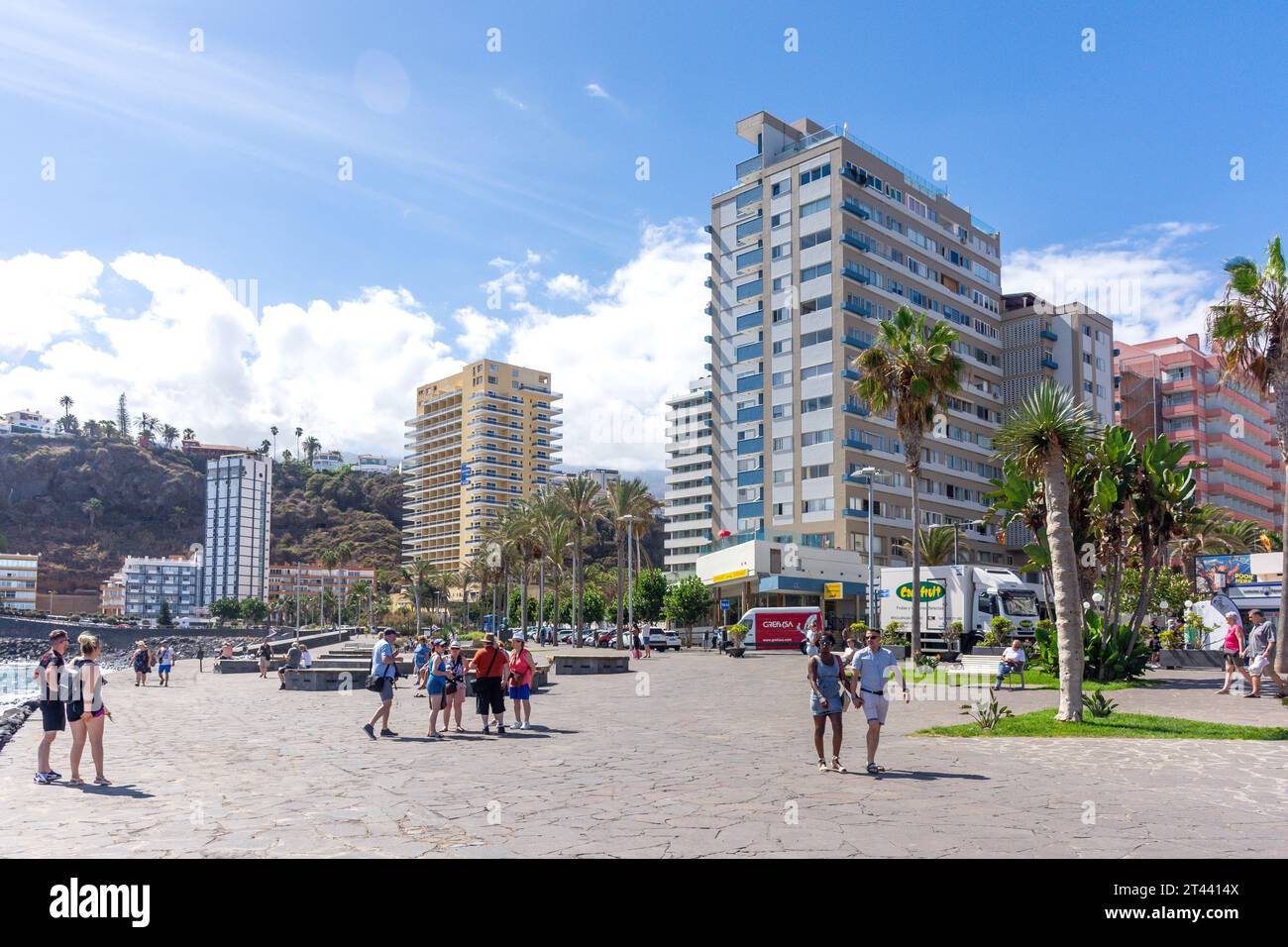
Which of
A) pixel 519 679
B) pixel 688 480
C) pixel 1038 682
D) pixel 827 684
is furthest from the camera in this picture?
pixel 688 480

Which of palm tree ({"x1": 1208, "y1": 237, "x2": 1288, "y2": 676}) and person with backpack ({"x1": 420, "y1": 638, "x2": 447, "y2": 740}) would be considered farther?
palm tree ({"x1": 1208, "y1": 237, "x2": 1288, "y2": 676})

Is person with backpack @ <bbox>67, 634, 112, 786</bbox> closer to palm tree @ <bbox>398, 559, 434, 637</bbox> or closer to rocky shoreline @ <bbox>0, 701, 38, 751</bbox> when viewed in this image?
rocky shoreline @ <bbox>0, 701, 38, 751</bbox>

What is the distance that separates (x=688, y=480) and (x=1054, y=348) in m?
60.8

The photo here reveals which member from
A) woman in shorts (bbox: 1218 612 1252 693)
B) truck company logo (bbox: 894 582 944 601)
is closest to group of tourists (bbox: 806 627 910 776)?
woman in shorts (bbox: 1218 612 1252 693)

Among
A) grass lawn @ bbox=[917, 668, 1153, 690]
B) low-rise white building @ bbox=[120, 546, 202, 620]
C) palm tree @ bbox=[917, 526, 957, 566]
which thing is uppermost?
palm tree @ bbox=[917, 526, 957, 566]

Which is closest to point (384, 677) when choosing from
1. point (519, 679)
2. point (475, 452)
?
point (519, 679)

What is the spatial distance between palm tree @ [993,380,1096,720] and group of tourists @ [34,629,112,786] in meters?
14.2

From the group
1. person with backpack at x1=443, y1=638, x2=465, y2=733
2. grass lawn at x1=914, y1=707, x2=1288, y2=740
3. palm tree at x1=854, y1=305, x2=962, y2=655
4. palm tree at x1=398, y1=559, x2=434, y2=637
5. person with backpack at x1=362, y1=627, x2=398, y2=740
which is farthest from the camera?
palm tree at x1=398, y1=559, x2=434, y2=637

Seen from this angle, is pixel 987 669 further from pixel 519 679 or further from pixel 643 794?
pixel 643 794

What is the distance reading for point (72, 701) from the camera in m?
11.4

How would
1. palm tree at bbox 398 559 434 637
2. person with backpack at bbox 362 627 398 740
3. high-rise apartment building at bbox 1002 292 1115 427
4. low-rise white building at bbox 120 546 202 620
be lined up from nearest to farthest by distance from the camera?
1. person with backpack at bbox 362 627 398 740
2. high-rise apartment building at bbox 1002 292 1115 427
3. palm tree at bbox 398 559 434 637
4. low-rise white building at bbox 120 546 202 620

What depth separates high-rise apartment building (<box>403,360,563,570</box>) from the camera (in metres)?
164
